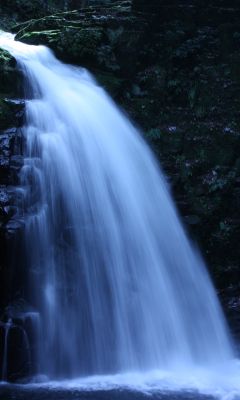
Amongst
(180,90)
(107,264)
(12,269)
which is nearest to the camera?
(12,269)

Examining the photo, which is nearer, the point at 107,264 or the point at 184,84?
the point at 107,264

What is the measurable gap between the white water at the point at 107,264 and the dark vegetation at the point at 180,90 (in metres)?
0.40

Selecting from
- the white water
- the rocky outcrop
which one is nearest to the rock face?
the white water

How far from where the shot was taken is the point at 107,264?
789 centimetres

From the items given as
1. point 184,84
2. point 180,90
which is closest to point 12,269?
point 180,90

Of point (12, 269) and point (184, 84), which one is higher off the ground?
point (184, 84)

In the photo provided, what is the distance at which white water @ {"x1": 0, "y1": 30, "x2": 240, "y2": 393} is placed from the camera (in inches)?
285

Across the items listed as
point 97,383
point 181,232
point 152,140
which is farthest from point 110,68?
point 97,383

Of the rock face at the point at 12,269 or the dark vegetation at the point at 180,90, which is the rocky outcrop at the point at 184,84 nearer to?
the dark vegetation at the point at 180,90

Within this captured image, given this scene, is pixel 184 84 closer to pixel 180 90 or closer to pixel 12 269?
pixel 180 90

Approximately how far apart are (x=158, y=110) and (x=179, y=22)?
2897 mm

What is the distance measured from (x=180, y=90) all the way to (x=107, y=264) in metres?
5.24

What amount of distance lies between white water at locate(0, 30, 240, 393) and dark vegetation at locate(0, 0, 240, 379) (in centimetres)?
40

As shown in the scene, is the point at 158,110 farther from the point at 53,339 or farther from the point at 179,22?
the point at 53,339
